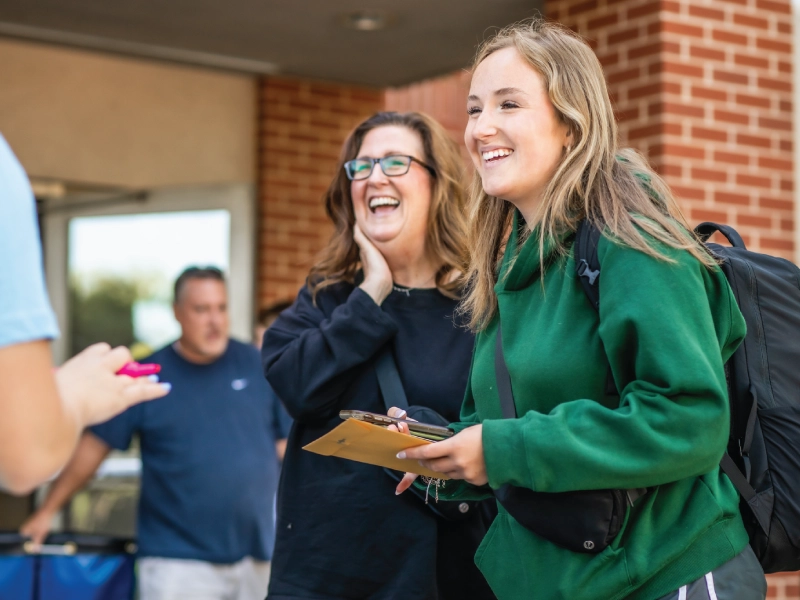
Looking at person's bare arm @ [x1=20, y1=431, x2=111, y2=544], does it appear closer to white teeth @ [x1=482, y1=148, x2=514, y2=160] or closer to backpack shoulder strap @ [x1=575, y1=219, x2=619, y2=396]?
white teeth @ [x1=482, y1=148, x2=514, y2=160]

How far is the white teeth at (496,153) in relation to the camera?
93.0 inches

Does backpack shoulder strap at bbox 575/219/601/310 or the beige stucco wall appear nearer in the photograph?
backpack shoulder strap at bbox 575/219/601/310

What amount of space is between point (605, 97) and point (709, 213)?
11.5ft

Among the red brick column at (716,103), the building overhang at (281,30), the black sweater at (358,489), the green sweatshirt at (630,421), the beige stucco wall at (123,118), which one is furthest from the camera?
the beige stucco wall at (123,118)

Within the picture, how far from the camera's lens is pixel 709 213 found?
5656 millimetres

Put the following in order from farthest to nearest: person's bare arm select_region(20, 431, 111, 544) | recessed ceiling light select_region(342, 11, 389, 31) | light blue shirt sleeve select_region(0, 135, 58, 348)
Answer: recessed ceiling light select_region(342, 11, 389, 31)
person's bare arm select_region(20, 431, 111, 544)
light blue shirt sleeve select_region(0, 135, 58, 348)

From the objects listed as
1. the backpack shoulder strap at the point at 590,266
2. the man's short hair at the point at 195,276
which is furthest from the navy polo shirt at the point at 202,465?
the backpack shoulder strap at the point at 590,266

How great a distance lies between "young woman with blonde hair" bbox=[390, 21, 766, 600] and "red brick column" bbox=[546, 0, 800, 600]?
3393 mm

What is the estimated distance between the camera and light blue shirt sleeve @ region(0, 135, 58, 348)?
166 cm

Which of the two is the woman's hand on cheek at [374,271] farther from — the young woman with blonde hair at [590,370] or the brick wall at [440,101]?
the brick wall at [440,101]

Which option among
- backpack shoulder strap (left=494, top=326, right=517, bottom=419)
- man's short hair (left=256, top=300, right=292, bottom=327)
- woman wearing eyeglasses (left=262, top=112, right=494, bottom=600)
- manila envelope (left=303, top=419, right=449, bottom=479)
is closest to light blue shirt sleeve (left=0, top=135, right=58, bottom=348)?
manila envelope (left=303, top=419, right=449, bottom=479)

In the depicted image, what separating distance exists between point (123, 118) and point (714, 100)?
418cm

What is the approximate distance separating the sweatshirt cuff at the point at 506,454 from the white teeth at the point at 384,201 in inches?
58.7

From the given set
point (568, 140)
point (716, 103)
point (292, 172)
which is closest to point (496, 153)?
point (568, 140)
